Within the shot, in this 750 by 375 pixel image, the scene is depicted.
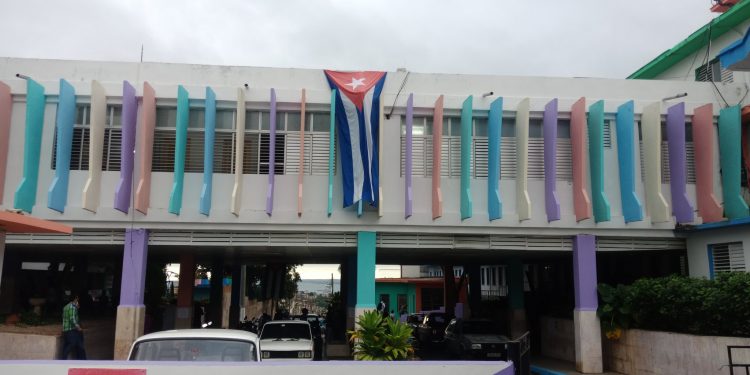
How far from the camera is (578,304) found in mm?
17250

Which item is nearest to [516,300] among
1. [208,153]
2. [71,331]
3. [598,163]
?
[598,163]

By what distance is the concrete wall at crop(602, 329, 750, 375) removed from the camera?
41.9 ft

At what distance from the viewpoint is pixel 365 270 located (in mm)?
16953

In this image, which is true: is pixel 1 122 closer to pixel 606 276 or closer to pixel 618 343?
pixel 618 343

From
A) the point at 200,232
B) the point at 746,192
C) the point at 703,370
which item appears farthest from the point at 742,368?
the point at 200,232

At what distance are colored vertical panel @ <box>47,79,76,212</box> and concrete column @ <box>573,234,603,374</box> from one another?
13879 mm

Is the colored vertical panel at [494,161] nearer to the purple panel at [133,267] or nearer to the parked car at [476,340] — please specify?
the parked car at [476,340]

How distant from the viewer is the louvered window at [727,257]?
16.1 meters

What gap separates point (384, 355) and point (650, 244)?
8796 millimetres

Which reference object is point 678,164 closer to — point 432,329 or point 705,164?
point 705,164

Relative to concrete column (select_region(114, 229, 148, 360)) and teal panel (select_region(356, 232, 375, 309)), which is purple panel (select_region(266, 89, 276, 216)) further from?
concrete column (select_region(114, 229, 148, 360))

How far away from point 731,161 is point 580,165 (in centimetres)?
455

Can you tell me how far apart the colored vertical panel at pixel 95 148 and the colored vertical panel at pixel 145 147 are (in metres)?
0.99

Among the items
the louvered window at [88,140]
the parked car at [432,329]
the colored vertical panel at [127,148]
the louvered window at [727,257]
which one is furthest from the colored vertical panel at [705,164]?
the louvered window at [88,140]
